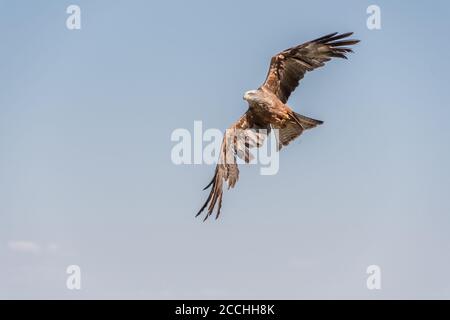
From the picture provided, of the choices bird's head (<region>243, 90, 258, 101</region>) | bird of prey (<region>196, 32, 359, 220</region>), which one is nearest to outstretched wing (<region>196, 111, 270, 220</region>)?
bird of prey (<region>196, 32, 359, 220</region>)

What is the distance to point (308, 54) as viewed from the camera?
21.8m

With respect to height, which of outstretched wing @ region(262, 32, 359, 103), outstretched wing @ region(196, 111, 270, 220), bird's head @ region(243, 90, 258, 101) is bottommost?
outstretched wing @ region(196, 111, 270, 220)

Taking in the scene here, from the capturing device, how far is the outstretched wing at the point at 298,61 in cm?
2167

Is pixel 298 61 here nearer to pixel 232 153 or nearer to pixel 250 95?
pixel 250 95

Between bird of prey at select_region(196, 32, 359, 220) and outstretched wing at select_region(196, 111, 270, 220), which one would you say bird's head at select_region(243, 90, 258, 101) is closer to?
bird of prey at select_region(196, 32, 359, 220)

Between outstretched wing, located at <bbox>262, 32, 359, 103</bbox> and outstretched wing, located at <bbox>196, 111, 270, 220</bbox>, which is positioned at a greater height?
outstretched wing, located at <bbox>262, 32, 359, 103</bbox>

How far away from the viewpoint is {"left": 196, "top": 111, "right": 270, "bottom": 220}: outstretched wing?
22.9 meters

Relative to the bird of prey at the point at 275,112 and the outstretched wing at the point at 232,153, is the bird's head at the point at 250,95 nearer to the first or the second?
the bird of prey at the point at 275,112

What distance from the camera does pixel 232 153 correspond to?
23.1 meters
